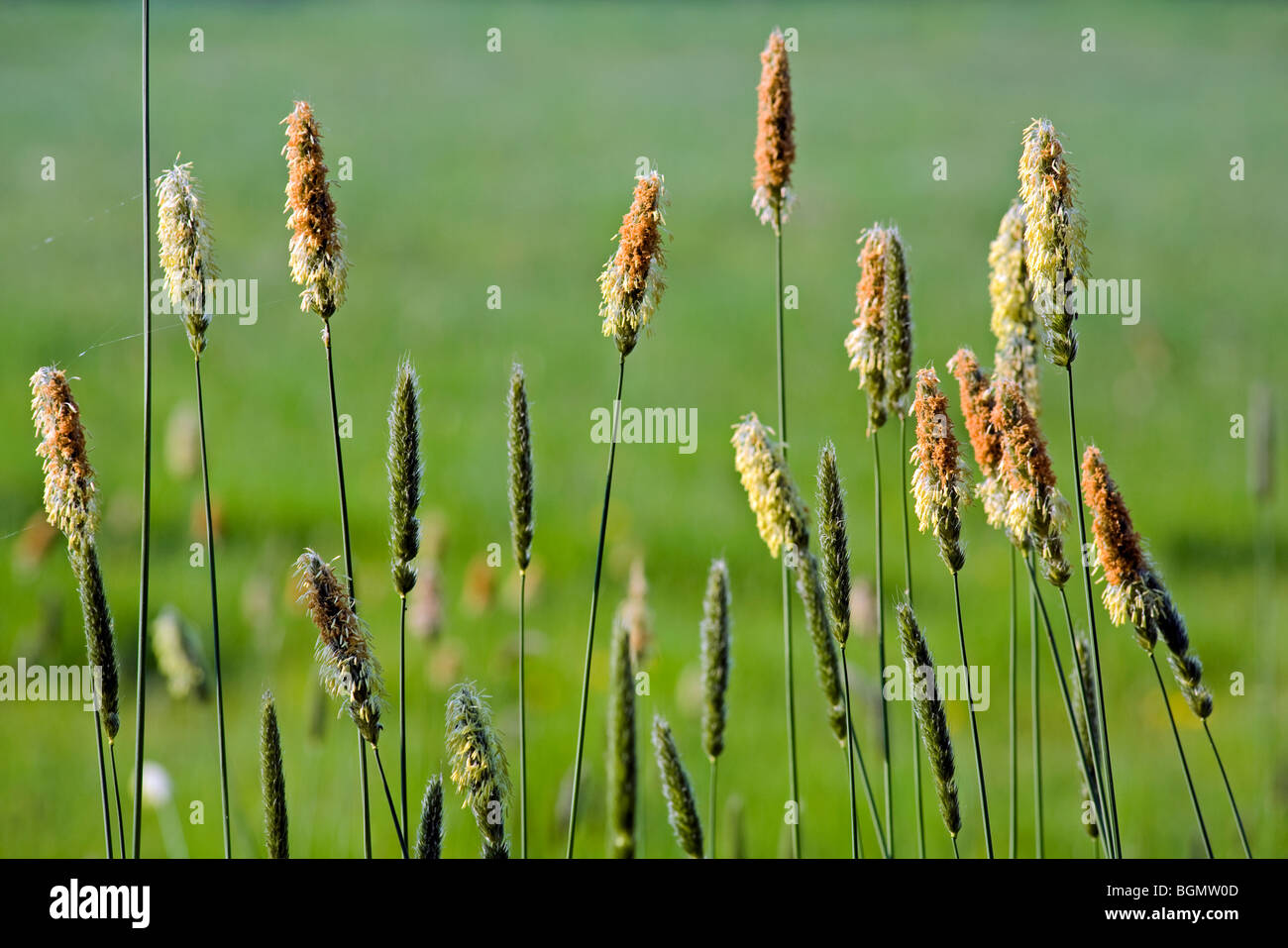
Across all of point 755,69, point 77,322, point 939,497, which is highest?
point 755,69

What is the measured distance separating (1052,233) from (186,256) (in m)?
1.01

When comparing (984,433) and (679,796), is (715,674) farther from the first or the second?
(984,433)

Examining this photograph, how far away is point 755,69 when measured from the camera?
13.4 meters

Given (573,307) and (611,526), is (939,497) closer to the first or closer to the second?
(611,526)

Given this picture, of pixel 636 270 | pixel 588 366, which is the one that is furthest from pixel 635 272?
pixel 588 366

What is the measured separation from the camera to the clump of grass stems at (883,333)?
1.69 metres

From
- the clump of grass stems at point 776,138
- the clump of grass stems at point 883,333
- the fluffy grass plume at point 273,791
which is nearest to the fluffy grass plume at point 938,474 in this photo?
the clump of grass stems at point 883,333

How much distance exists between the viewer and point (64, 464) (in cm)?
144

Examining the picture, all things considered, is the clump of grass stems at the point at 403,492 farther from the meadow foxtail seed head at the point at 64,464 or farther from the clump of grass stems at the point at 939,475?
the clump of grass stems at the point at 939,475

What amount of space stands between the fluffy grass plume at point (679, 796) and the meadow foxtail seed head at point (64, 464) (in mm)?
789

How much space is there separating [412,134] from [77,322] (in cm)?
477

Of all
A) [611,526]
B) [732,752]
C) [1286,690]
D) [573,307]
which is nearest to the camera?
[732,752]

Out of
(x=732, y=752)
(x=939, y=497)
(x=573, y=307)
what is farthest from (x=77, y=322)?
(x=939, y=497)

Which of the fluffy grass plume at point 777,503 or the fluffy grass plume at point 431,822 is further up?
the fluffy grass plume at point 777,503
